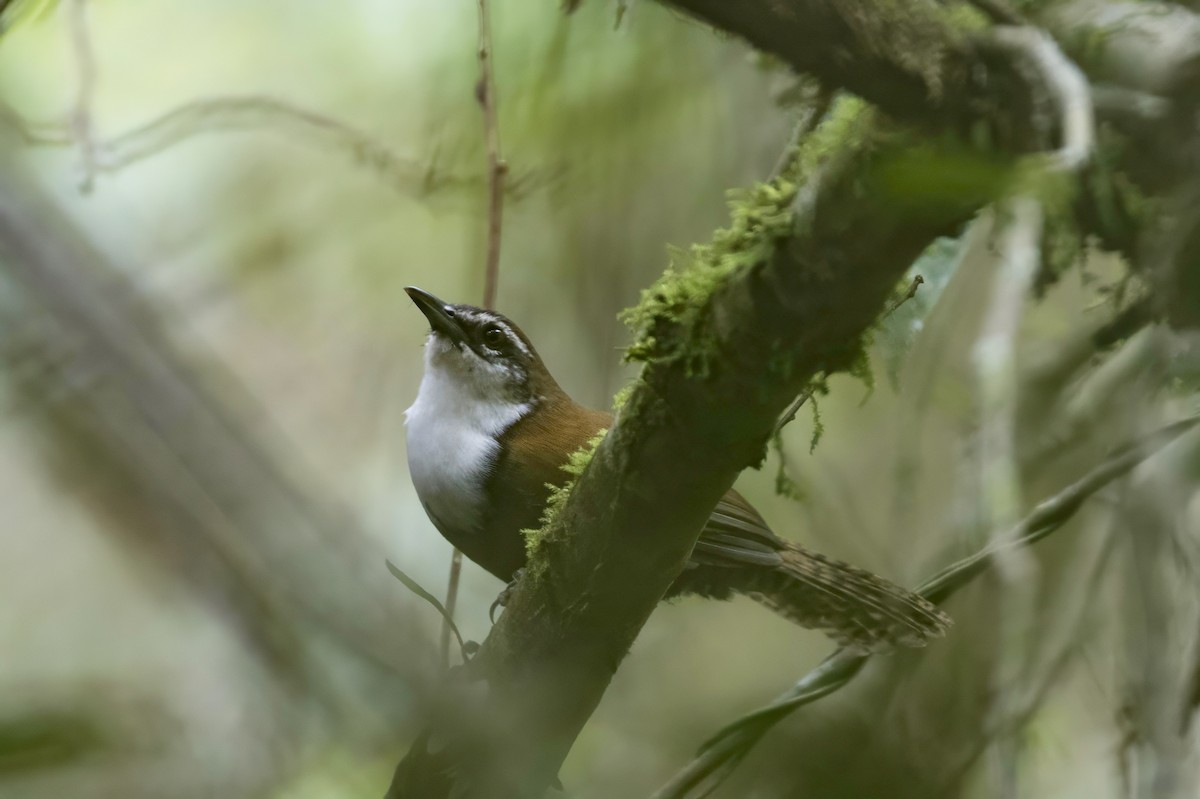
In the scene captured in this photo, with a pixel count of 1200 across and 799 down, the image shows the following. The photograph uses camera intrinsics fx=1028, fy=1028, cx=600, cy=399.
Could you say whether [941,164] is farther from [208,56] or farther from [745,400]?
[208,56]

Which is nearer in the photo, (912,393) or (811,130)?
(811,130)

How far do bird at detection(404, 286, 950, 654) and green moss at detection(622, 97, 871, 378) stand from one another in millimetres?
1213

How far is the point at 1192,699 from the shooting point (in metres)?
2.11

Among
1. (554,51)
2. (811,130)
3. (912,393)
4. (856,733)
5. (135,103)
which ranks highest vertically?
(135,103)

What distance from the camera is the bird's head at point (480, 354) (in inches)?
130

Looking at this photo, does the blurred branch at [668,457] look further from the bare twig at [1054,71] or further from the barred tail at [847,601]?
the barred tail at [847,601]

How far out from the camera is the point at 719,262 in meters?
1.52

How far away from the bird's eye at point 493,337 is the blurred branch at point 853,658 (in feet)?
5.04

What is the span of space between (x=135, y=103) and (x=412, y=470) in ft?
9.82

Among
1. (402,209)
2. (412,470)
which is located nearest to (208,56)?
(402,209)

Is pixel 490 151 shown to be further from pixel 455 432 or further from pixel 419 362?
Result: pixel 419 362

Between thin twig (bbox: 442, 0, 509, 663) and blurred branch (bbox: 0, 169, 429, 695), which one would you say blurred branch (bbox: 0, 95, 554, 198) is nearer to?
thin twig (bbox: 442, 0, 509, 663)

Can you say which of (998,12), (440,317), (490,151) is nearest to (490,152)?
(490,151)

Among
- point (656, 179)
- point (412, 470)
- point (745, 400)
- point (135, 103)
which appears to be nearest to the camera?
point (745, 400)
